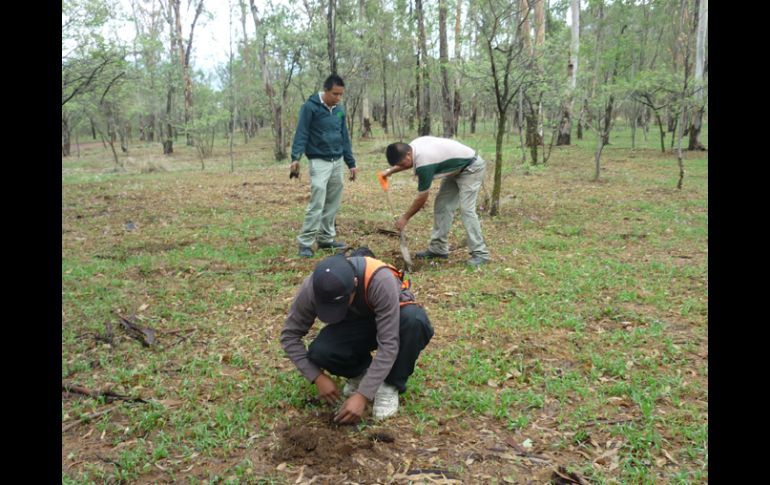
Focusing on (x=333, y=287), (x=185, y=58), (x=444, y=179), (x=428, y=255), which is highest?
(x=185, y=58)

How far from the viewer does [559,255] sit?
645 cm

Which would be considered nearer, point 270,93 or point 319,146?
point 319,146

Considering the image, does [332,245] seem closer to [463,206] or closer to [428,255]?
A: [428,255]

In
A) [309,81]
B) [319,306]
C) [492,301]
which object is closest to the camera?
[319,306]

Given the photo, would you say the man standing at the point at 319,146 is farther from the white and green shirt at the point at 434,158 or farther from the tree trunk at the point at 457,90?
the tree trunk at the point at 457,90

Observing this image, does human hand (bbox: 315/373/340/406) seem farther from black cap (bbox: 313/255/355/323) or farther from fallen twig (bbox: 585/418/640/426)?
fallen twig (bbox: 585/418/640/426)

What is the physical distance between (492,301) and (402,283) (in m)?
2.09

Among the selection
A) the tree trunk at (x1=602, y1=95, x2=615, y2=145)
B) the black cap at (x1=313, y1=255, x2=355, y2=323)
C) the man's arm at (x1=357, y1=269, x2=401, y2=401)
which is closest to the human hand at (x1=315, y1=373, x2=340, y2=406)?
the man's arm at (x1=357, y1=269, x2=401, y2=401)

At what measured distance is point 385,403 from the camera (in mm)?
3127

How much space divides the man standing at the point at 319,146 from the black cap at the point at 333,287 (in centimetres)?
368

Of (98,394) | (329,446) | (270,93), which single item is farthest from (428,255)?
(270,93)

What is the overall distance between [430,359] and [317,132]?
3514mm
